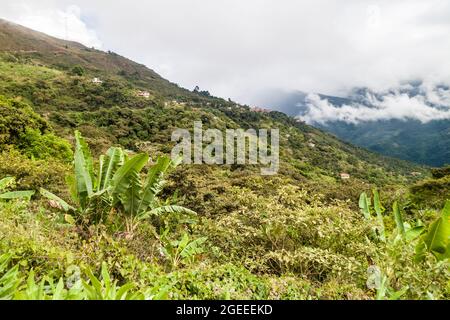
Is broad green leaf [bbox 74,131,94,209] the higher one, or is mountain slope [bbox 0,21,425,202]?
mountain slope [bbox 0,21,425,202]

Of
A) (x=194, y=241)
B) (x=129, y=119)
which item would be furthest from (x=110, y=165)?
(x=129, y=119)

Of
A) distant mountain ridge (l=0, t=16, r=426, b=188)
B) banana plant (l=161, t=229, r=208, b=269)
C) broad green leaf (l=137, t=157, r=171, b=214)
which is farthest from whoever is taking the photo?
distant mountain ridge (l=0, t=16, r=426, b=188)

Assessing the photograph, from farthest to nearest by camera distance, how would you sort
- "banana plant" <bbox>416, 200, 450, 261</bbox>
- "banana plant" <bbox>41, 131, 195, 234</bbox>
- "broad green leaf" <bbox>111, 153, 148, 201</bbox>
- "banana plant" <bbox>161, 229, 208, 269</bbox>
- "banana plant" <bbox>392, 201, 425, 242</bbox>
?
1. "banana plant" <bbox>41, 131, 195, 234</bbox>
2. "broad green leaf" <bbox>111, 153, 148, 201</bbox>
3. "banana plant" <bbox>392, 201, 425, 242</bbox>
4. "banana plant" <bbox>161, 229, 208, 269</bbox>
5. "banana plant" <bbox>416, 200, 450, 261</bbox>

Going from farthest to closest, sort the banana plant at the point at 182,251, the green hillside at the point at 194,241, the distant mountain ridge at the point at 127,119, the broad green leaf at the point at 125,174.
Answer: the distant mountain ridge at the point at 127,119 → the broad green leaf at the point at 125,174 → the banana plant at the point at 182,251 → the green hillside at the point at 194,241

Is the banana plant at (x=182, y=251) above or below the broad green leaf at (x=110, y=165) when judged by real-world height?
below

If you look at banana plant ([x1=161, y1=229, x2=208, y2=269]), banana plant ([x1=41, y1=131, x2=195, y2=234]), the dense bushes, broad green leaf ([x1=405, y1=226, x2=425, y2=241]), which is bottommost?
banana plant ([x1=161, y1=229, x2=208, y2=269])

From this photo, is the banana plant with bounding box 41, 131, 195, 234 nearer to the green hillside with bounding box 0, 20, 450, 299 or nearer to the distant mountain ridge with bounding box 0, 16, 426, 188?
the green hillside with bounding box 0, 20, 450, 299

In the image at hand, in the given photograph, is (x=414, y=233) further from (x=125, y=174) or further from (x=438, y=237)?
(x=125, y=174)

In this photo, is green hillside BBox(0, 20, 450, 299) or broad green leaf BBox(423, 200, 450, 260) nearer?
green hillside BBox(0, 20, 450, 299)

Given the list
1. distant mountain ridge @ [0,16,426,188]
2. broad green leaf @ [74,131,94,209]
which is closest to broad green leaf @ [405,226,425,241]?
broad green leaf @ [74,131,94,209]

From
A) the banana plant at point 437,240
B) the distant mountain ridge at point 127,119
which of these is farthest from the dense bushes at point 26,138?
the banana plant at point 437,240

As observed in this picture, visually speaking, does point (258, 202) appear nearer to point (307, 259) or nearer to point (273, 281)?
point (307, 259)

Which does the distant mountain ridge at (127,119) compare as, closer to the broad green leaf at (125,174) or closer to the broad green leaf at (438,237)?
the broad green leaf at (125,174)
